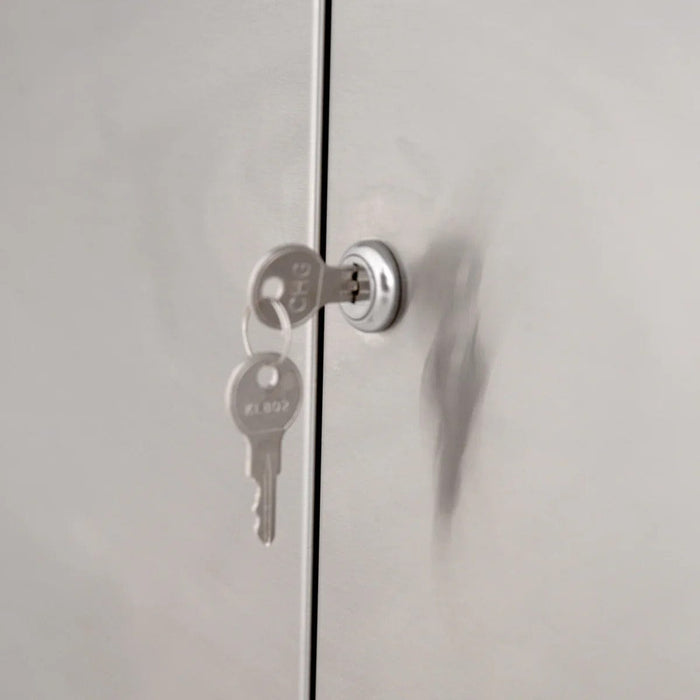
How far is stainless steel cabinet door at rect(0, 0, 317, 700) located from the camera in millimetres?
583

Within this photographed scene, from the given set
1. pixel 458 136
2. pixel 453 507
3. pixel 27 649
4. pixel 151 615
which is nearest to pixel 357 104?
pixel 458 136

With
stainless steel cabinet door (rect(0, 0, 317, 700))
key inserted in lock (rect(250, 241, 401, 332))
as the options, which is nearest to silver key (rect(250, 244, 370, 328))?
key inserted in lock (rect(250, 241, 401, 332))

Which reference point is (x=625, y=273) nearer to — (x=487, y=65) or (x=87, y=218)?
(x=487, y=65)

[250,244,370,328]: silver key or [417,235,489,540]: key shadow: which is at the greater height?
[250,244,370,328]: silver key

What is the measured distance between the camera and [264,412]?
1.42 ft

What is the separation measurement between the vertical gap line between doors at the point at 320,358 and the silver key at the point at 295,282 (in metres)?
0.08

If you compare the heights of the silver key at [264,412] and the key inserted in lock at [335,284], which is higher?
the key inserted in lock at [335,284]

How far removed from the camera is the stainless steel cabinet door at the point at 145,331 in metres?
0.58

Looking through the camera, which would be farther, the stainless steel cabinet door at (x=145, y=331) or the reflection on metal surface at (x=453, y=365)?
the stainless steel cabinet door at (x=145, y=331)

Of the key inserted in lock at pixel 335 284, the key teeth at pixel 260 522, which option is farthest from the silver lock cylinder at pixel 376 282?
the key teeth at pixel 260 522

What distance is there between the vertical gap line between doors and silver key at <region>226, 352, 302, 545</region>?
11 centimetres

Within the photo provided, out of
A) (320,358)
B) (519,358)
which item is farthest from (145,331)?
(519,358)

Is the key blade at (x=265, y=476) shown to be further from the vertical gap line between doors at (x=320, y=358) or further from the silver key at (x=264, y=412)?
the vertical gap line between doors at (x=320, y=358)

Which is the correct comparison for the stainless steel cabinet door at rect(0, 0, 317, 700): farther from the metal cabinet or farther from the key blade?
the key blade
